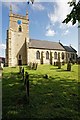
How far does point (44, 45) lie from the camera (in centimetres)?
5091

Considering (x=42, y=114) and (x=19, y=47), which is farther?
(x=19, y=47)

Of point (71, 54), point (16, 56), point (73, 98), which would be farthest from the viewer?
point (71, 54)

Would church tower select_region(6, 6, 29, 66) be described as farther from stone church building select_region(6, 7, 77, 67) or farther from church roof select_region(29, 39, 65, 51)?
church roof select_region(29, 39, 65, 51)

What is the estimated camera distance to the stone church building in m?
45.2

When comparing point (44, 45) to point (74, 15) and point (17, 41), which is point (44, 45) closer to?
point (17, 41)

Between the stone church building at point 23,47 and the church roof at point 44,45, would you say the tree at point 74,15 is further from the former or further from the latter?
the church roof at point 44,45

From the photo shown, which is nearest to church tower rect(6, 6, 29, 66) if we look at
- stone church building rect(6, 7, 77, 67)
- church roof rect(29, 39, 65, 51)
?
stone church building rect(6, 7, 77, 67)

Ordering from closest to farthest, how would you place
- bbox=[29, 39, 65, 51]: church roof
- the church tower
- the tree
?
the tree, the church tower, bbox=[29, 39, 65, 51]: church roof

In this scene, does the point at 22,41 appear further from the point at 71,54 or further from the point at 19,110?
the point at 19,110

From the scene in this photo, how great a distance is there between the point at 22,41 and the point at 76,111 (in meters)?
41.6

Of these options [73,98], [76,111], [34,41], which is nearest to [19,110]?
[76,111]

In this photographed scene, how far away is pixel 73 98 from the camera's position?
836 centimetres

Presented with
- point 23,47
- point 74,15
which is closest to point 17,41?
point 23,47

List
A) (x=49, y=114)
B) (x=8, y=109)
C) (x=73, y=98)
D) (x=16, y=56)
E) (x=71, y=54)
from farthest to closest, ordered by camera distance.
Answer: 1. (x=71, y=54)
2. (x=16, y=56)
3. (x=73, y=98)
4. (x=8, y=109)
5. (x=49, y=114)
